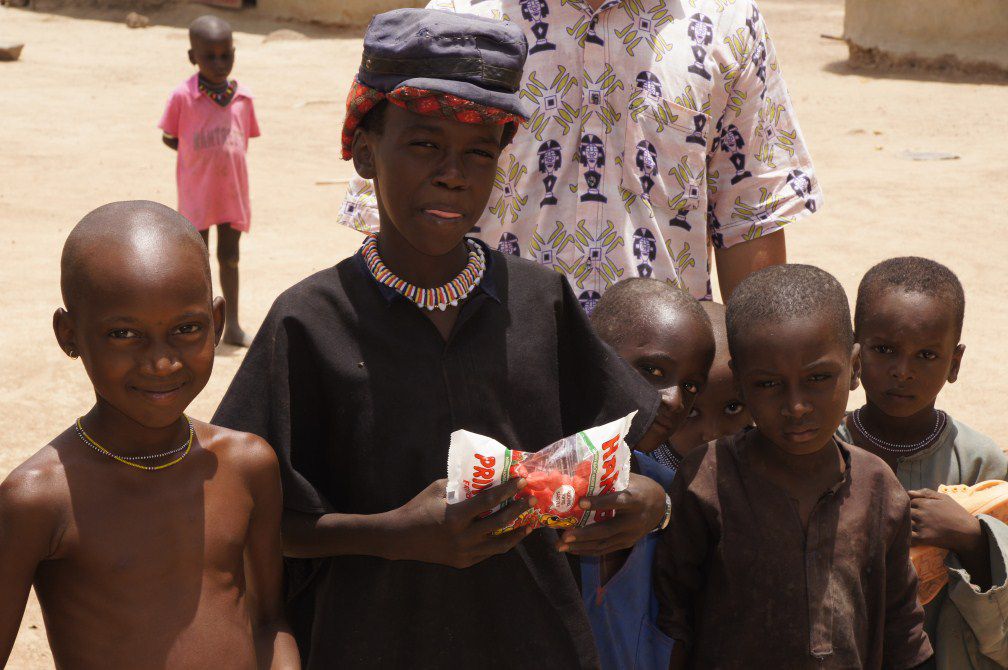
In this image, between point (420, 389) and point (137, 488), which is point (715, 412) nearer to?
point (420, 389)

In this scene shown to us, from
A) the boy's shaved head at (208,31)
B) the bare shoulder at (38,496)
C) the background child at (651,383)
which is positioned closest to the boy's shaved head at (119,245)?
the bare shoulder at (38,496)

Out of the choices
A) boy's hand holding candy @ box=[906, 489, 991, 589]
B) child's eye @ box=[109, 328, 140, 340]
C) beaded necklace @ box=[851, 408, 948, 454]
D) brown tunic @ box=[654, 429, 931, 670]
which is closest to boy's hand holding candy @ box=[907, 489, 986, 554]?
boy's hand holding candy @ box=[906, 489, 991, 589]

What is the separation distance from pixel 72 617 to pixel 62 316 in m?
0.46

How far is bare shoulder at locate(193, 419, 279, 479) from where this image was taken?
192 cm

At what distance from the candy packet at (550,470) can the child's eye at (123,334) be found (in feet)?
1.71

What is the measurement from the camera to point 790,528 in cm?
234

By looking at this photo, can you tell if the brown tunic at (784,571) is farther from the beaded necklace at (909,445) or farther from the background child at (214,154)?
the background child at (214,154)

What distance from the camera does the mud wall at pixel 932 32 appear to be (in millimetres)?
14867

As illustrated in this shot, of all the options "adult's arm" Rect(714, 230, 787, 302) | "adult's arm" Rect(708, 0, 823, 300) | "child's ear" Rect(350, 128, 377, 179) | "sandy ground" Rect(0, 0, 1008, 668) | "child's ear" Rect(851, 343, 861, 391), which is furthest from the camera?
"sandy ground" Rect(0, 0, 1008, 668)

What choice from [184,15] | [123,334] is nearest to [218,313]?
[123,334]

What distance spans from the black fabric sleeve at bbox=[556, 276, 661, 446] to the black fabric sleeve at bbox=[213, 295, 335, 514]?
1.49 ft

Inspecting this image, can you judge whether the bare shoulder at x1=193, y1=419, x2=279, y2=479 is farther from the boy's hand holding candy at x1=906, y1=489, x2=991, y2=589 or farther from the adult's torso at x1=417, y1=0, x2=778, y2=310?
the boy's hand holding candy at x1=906, y1=489, x2=991, y2=589

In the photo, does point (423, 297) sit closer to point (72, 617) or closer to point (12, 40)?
point (72, 617)

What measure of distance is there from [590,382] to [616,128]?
947mm
